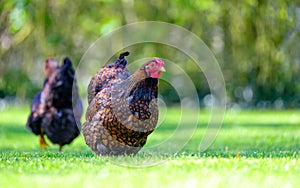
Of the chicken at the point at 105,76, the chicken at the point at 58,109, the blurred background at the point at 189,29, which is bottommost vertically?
the chicken at the point at 58,109

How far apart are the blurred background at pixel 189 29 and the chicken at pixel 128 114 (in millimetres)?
7706

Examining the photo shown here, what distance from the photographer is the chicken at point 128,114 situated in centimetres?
683

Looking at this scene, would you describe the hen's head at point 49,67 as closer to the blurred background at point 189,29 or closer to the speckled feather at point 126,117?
the blurred background at point 189,29

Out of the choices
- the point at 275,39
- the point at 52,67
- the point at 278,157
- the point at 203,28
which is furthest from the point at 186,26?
the point at 278,157

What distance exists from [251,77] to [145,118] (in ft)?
64.7

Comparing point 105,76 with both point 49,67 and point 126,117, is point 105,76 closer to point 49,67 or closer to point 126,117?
point 126,117

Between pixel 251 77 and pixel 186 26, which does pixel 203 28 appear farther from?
pixel 251 77

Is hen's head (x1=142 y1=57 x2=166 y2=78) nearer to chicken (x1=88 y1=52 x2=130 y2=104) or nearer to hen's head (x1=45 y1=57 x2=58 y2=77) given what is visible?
chicken (x1=88 y1=52 x2=130 y2=104)

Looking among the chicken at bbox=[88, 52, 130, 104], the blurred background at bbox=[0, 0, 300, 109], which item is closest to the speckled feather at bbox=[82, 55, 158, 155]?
the chicken at bbox=[88, 52, 130, 104]

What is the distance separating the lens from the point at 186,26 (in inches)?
823

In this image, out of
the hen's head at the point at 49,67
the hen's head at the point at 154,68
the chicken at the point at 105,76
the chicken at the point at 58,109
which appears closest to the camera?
the hen's head at the point at 154,68

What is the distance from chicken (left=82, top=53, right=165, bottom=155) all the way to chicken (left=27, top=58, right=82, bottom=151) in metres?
3.29

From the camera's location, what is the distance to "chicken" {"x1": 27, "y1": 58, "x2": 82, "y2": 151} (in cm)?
1043

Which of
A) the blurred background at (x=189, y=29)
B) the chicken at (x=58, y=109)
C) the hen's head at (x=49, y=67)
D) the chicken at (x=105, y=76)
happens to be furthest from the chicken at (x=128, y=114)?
the blurred background at (x=189, y=29)
